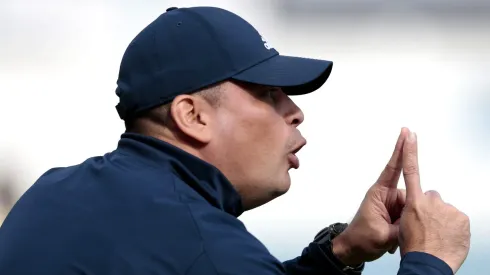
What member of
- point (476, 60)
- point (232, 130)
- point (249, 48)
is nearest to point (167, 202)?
point (232, 130)

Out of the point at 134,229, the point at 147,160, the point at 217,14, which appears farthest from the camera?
the point at 217,14

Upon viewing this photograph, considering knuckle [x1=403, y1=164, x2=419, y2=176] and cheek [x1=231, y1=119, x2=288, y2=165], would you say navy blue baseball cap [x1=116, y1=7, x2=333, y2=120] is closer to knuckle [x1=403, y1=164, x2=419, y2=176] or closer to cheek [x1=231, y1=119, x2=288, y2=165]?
cheek [x1=231, y1=119, x2=288, y2=165]

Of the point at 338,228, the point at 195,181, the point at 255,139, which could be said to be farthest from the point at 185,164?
the point at 338,228

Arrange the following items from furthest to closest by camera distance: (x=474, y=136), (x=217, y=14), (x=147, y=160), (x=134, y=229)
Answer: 1. (x=474, y=136)
2. (x=217, y=14)
3. (x=147, y=160)
4. (x=134, y=229)

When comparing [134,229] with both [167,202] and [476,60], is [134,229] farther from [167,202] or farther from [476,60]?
[476,60]

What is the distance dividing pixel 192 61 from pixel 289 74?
0.53 ft

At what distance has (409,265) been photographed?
4.22ft

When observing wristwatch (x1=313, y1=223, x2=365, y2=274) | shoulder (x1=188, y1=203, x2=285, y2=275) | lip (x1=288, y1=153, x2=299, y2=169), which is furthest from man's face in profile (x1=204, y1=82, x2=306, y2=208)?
wristwatch (x1=313, y1=223, x2=365, y2=274)

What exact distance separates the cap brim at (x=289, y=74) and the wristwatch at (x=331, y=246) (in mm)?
337

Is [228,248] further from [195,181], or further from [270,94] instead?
[270,94]

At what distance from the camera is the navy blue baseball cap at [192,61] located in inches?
54.3

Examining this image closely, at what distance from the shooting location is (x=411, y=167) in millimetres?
1455

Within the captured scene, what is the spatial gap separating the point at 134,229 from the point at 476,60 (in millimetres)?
1652

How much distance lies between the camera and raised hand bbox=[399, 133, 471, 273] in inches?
52.4
